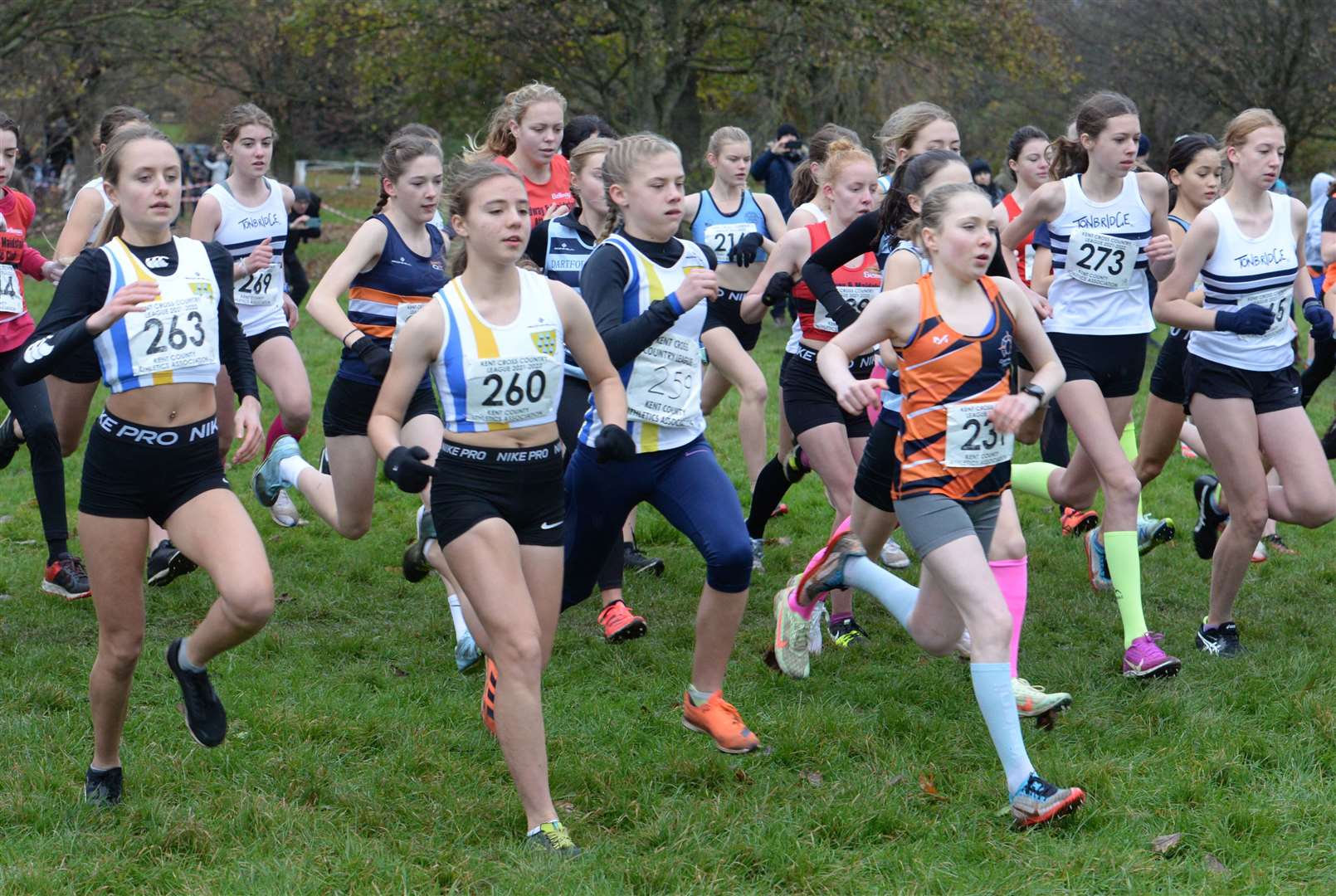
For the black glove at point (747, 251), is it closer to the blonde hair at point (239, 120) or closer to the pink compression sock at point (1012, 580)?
the pink compression sock at point (1012, 580)

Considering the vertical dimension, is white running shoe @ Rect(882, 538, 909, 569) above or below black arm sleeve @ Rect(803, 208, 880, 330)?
below

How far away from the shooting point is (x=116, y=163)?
465 cm

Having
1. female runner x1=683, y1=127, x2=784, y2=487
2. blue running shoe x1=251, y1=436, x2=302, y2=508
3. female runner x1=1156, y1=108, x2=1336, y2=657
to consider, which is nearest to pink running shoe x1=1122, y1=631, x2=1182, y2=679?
female runner x1=1156, y1=108, x2=1336, y2=657

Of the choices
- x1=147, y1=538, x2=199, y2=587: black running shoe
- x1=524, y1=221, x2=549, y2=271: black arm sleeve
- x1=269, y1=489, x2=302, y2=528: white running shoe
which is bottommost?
x1=269, y1=489, x2=302, y2=528: white running shoe

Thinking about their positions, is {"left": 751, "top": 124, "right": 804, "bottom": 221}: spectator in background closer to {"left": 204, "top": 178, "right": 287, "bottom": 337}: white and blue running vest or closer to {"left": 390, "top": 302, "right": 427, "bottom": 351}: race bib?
{"left": 204, "top": 178, "right": 287, "bottom": 337}: white and blue running vest

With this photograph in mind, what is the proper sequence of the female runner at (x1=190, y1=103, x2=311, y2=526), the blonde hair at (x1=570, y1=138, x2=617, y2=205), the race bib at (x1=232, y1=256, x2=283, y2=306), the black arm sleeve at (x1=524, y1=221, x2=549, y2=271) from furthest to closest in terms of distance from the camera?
the race bib at (x1=232, y1=256, x2=283, y2=306) → the female runner at (x1=190, y1=103, x2=311, y2=526) → the black arm sleeve at (x1=524, y1=221, x2=549, y2=271) → the blonde hair at (x1=570, y1=138, x2=617, y2=205)

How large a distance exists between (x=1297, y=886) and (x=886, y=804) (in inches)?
47.8

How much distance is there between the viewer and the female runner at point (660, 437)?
16.1ft

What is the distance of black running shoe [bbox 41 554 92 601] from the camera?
699cm

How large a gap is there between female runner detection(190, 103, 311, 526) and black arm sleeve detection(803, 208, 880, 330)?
2692 mm

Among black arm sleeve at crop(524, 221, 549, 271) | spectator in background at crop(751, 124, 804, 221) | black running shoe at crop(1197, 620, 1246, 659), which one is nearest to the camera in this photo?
black running shoe at crop(1197, 620, 1246, 659)

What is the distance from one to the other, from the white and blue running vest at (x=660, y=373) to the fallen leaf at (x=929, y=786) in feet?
4.61

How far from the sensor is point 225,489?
457 cm

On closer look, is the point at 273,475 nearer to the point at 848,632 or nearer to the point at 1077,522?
the point at 848,632
